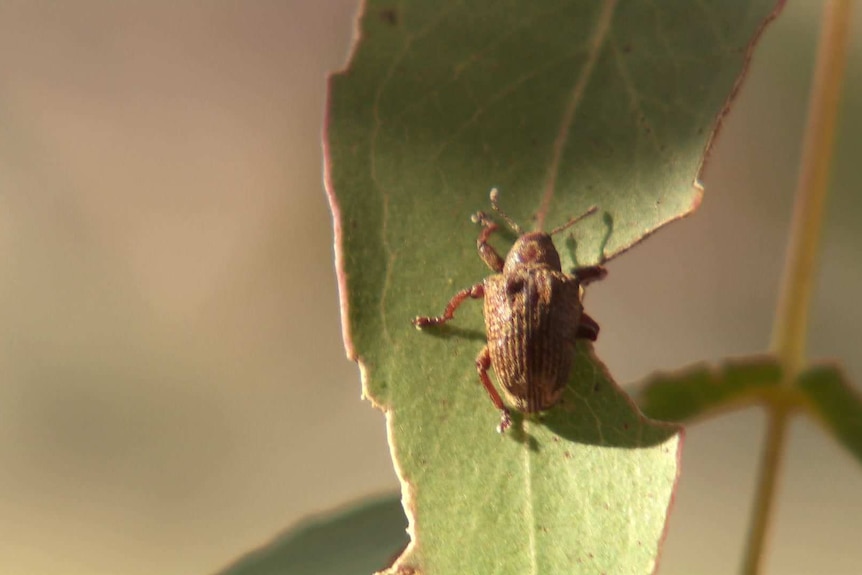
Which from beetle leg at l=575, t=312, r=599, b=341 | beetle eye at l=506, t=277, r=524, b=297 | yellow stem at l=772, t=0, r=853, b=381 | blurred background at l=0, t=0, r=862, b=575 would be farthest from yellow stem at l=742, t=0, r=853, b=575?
blurred background at l=0, t=0, r=862, b=575

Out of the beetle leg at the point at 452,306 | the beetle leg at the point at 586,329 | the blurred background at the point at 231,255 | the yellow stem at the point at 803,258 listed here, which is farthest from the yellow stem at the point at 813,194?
the blurred background at the point at 231,255

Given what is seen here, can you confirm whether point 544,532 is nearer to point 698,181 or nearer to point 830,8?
point 698,181

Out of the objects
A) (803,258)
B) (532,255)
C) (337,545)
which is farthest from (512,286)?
(337,545)

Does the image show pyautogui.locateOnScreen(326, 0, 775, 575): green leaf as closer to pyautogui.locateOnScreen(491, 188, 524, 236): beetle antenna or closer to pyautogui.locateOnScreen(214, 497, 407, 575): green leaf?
pyautogui.locateOnScreen(491, 188, 524, 236): beetle antenna

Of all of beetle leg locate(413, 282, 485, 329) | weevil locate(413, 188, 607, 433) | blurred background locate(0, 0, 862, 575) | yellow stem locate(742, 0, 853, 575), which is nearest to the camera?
beetle leg locate(413, 282, 485, 329)

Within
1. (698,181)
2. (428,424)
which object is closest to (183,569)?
(428,424)

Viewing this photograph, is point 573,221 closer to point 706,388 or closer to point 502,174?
point 502,174
